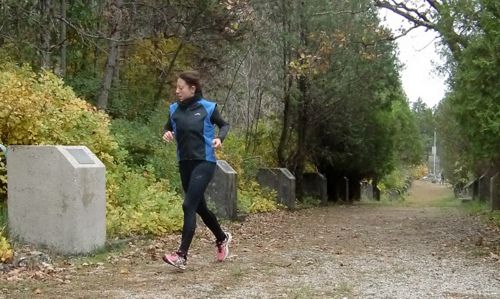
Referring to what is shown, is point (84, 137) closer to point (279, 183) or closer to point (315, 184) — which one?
point (279, 183)

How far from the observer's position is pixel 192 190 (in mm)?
6613

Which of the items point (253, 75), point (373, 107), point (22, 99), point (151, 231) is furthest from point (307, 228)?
point (373, 107)

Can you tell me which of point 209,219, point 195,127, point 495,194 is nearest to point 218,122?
point 195,127

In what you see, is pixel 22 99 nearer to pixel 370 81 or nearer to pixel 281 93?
pixel 281 93

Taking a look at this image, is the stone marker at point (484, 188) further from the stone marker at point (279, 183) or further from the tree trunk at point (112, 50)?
the tree trunk at point (112, 50)

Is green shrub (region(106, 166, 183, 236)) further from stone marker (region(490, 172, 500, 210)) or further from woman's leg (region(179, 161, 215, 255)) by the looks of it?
stone marker (region(490, 172, 500, 210))

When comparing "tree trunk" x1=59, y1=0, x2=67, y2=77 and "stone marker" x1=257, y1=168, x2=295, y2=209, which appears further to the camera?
"stone marker" x1=257, y1=168, x2=295, y2=209

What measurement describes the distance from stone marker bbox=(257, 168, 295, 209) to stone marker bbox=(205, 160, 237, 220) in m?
6.26

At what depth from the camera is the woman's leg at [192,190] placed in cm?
660

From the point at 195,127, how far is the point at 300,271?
69.1 inches

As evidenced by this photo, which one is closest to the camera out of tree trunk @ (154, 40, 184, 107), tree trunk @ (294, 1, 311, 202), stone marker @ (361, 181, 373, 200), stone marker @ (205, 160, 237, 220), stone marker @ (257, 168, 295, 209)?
stone marker @ (205, 160, 237, 220)

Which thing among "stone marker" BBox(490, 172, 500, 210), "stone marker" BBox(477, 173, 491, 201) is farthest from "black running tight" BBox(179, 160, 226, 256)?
"stone marker" BBox(477, 173, 491, 201)

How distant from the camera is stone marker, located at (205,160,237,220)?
12.0 metres

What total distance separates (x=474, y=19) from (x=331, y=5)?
9270 millimetres
